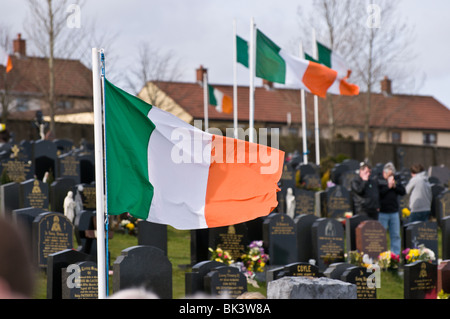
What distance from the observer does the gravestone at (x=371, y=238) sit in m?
13.9

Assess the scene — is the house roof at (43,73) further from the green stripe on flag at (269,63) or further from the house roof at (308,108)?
the green stripe on flag at (269,63)

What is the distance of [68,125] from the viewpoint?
104 feet

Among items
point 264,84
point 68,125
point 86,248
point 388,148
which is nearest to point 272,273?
point 86,248

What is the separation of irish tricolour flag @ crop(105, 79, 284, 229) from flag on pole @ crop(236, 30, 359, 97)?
795 cm

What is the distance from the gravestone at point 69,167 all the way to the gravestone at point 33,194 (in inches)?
137

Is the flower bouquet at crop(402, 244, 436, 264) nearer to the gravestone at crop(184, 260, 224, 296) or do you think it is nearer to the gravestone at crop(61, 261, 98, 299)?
the gravestone at crop(184, 260, 224, 296)

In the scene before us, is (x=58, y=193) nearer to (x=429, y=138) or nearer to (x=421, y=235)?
(x=421, y=235)

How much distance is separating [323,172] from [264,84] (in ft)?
99.6

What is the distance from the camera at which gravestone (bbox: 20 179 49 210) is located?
560 inches

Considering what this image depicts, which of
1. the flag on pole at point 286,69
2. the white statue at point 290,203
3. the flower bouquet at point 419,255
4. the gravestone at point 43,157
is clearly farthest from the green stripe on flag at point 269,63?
the gravestone at point 43,157
